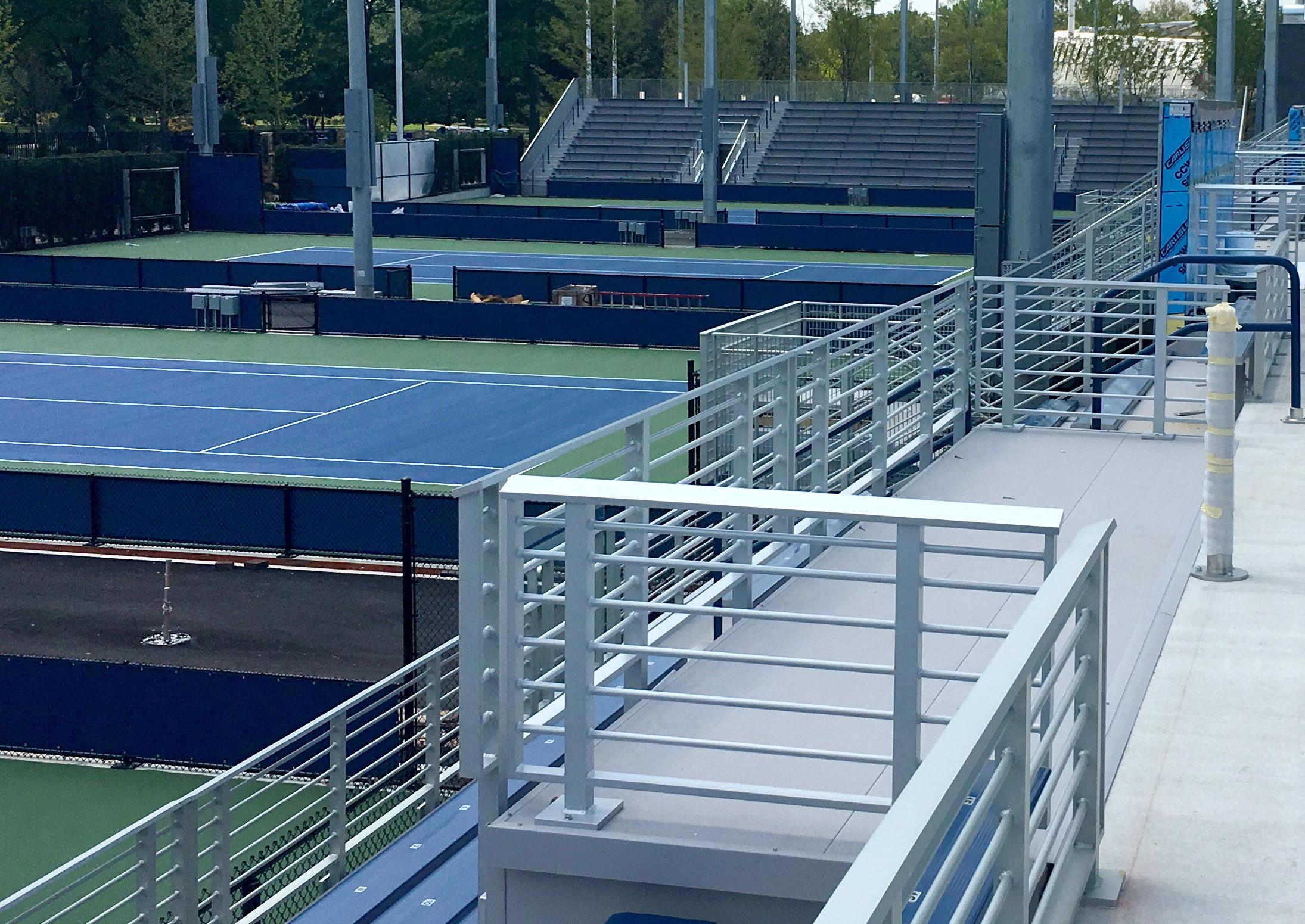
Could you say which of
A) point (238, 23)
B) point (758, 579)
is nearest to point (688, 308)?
point (758, 579)

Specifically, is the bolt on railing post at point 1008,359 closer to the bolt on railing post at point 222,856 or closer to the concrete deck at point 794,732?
the concrete deck at point 794,732

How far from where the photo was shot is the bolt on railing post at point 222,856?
1075cm

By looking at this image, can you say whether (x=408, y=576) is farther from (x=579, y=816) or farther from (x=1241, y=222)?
(x=1241, y=222)

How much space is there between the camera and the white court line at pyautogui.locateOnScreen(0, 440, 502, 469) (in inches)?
1028

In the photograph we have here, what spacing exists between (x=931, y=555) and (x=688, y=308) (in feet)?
83.9

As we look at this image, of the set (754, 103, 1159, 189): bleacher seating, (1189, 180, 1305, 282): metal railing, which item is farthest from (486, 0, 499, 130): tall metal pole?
(1189, 180, 1305, 282): metal railing

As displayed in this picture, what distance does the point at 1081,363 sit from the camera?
70.4 feet

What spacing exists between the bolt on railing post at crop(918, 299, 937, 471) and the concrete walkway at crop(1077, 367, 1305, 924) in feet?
11.6

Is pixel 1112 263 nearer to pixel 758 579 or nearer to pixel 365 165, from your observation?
pixel 758 579

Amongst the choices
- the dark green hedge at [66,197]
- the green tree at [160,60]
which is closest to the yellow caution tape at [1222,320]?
the dark green hedge at [66,197]

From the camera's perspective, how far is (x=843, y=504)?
21.6 feet

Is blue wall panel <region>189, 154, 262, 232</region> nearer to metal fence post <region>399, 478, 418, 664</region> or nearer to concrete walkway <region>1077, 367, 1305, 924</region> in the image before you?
metal fence post <region>399, 478, 418, 664</region>

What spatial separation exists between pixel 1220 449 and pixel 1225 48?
32.4 meters

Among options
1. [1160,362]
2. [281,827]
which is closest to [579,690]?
[281,827]
